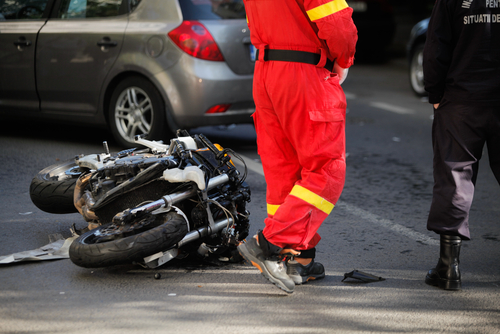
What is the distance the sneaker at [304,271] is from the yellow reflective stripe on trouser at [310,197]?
1.29 feet

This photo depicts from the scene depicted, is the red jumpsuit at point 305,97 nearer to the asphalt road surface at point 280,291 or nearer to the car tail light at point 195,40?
the asphalt road surface at point 280,291

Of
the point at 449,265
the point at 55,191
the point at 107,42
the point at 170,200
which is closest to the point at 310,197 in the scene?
the point at 170,200

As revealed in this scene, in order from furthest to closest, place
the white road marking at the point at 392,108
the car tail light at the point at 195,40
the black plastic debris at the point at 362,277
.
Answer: the white road marking at the point at 392,108 < the car tail light at the point at 195,40 < the black plastic debris at the point at 362,277

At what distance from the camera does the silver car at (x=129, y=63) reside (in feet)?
20.5

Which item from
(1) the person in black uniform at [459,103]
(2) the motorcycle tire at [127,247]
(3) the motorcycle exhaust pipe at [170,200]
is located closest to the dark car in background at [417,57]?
(1) the person in black uniform at [459,103]

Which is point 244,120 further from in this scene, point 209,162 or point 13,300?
point 13,300

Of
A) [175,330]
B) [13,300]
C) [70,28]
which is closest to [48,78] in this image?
[70,28]

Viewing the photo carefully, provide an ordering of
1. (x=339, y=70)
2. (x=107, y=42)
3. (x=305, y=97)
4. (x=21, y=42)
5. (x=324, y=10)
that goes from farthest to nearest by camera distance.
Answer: (x=21, y=42) < (x=107, y=42) < (x=339, y=70) < (x=305, y=97) < (x=324, y=10)

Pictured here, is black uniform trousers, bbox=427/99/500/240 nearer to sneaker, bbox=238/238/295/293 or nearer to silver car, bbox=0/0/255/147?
sneaker, bbox=238/238/295/293

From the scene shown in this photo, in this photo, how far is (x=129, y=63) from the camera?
6.39 metres

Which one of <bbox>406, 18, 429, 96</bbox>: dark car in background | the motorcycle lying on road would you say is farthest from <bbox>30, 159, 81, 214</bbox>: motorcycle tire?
<bbox>406, 18, 429, 96</bbox>: dark car in background

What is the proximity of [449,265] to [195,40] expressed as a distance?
11.4ft

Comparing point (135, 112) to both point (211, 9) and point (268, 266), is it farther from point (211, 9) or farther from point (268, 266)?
point (268, 266)

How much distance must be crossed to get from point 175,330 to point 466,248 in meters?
2.17
